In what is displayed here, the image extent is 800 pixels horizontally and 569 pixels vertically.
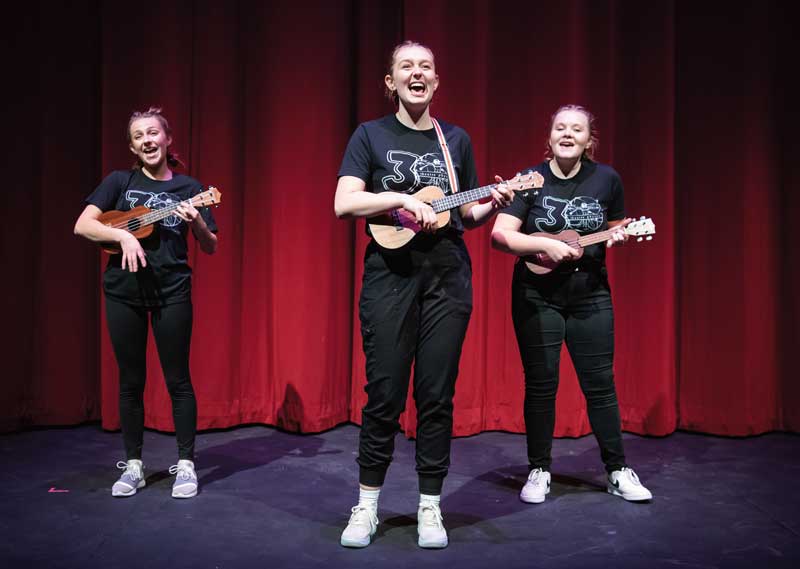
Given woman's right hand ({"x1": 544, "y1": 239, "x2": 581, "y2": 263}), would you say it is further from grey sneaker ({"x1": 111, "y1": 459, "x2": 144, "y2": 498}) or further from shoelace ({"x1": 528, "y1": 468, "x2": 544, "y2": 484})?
grey sneaker ({"x1": 111, "y1": 459, "x2": 144, "y2": 498})

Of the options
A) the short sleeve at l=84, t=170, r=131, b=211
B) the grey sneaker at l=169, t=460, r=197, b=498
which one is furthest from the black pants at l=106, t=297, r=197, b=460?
the short sleeve at l=84, t=170, r=131, b=211

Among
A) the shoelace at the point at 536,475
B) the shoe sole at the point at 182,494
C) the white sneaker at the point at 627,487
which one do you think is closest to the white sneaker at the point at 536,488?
the shoelace at the point at 536,475

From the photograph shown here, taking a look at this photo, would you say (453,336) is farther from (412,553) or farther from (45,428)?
(45,428)

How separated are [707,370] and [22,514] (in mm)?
3733

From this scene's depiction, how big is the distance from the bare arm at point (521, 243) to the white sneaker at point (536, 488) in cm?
96

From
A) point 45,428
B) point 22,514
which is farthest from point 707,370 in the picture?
point 45,428

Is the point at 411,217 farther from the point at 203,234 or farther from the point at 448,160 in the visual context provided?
the point at 203,234

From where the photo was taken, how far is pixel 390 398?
2549 mm

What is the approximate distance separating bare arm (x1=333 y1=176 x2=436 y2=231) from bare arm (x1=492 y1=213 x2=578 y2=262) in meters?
0.66

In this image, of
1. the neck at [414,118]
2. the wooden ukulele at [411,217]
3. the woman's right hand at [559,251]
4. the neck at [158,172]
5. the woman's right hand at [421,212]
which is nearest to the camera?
the woman's right hand at [421,212]

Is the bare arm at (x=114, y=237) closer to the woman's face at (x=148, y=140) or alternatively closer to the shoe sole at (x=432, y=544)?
the woman's face at (x=148, y=140)

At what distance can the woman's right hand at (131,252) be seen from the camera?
9.78 ft

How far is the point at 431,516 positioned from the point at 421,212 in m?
1.11

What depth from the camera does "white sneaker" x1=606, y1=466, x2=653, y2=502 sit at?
3.09m
